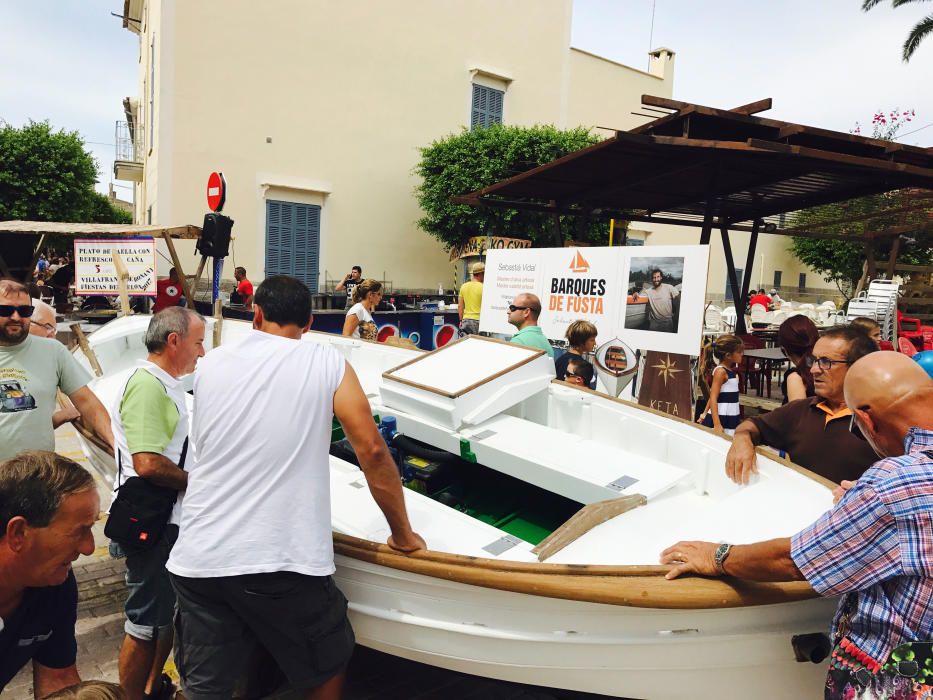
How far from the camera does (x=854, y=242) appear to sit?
17.0 m

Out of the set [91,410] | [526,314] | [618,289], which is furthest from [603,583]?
[618,289]

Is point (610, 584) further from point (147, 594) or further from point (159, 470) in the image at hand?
point (147, 594)

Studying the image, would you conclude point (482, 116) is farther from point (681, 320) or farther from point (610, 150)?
point (681, 320)

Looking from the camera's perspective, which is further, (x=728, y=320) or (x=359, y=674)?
(x=728, y=320)

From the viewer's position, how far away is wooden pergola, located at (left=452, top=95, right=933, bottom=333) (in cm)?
512

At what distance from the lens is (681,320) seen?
13.4ft

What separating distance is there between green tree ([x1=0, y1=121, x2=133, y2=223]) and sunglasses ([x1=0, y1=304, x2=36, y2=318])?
1847cm

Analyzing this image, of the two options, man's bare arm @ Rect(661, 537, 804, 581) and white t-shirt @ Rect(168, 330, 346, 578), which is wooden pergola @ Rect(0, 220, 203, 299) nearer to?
white t-shirt @ Rect(168, 330, 346, 578)

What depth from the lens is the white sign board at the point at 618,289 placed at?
4.06 m

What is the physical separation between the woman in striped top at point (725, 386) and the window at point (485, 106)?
1442 cm

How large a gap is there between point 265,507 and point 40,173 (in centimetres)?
2077

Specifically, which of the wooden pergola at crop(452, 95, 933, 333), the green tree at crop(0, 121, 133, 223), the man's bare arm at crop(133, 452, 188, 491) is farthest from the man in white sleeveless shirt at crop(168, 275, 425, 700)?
the green tree at crop(0, 121, 133, 223)

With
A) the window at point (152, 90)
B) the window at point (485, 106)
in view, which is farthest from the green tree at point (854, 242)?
the window at point (152, 90)

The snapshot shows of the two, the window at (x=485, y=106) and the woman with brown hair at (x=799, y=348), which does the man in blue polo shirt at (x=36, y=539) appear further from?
the window at (x=485, y=106)
